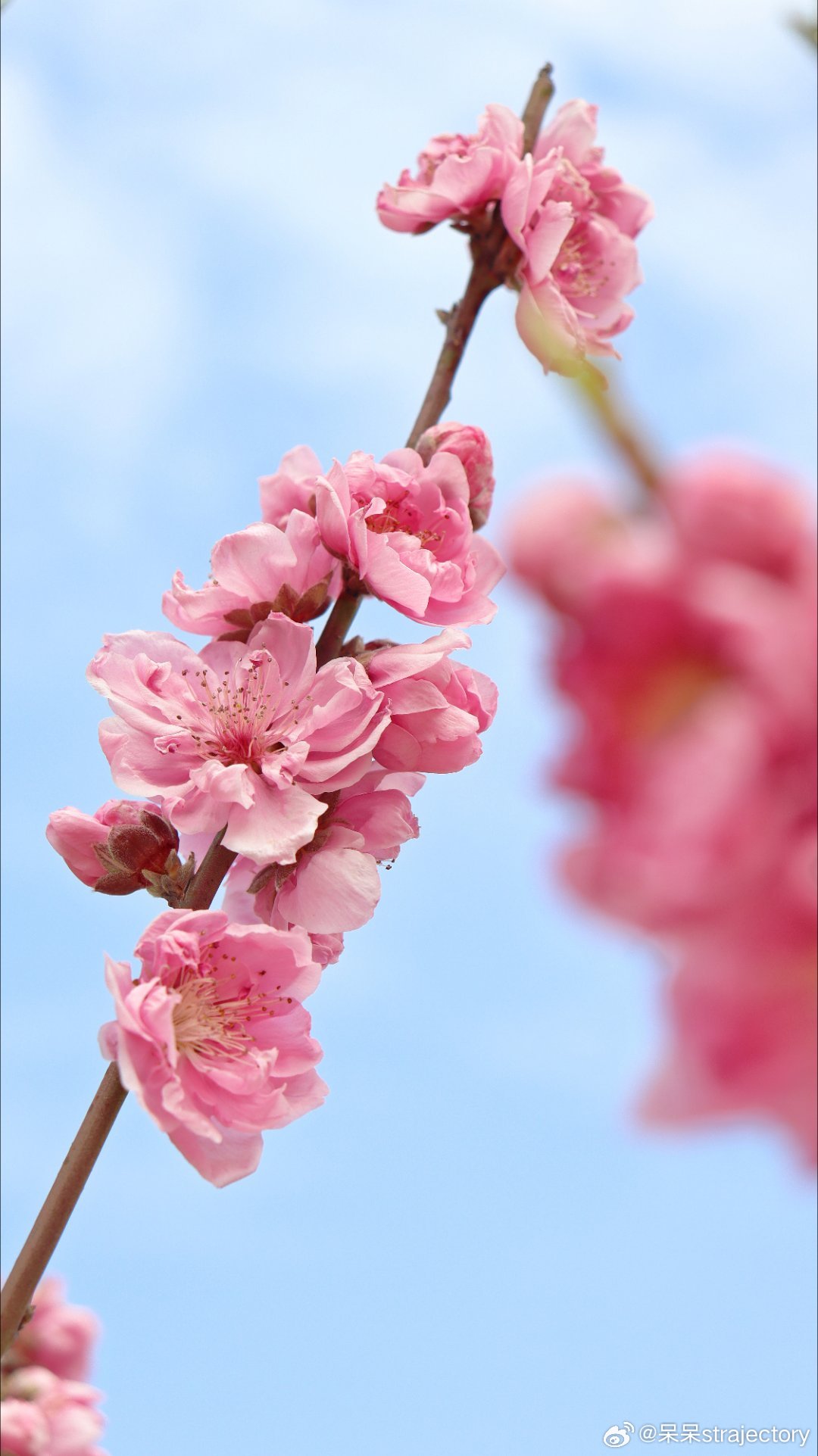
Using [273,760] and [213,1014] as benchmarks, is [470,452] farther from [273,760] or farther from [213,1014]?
[213,1014]

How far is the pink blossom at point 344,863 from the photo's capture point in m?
1.27

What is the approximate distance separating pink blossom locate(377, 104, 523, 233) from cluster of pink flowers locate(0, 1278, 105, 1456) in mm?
1156

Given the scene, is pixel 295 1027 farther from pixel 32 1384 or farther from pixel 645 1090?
pixel 645 1090

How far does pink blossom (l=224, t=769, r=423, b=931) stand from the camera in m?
1.27

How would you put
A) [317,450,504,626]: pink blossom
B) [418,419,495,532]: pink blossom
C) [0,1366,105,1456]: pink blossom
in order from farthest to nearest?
[418,419,495,532]: pink blossom
[317,450,504,626]: pink blossom
[0,1366,105,1456]: pink blossom

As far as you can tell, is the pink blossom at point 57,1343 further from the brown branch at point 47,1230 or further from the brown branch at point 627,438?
the brown branch at point 627,438

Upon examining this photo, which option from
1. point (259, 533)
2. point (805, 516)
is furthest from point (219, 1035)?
point (805, 516)

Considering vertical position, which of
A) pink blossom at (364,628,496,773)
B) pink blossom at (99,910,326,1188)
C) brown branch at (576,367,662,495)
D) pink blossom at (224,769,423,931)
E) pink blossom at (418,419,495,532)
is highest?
brown branch at (576,367,662,495)

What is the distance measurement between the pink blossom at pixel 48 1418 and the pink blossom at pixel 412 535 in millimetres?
729

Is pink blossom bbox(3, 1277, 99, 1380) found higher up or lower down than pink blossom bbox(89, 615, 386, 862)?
lower down

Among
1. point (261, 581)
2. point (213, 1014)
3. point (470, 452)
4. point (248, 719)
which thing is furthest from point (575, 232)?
point (213, 1014)

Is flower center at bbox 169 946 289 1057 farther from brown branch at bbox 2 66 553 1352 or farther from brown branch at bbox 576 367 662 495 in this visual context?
brown branch at bbox 576 367 662 495

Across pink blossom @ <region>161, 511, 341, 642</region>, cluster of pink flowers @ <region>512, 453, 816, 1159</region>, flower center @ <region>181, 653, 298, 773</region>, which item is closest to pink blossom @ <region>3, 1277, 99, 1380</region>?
flower center @ <region>181, 653, 298, 773</region>

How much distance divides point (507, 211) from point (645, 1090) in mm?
1236
